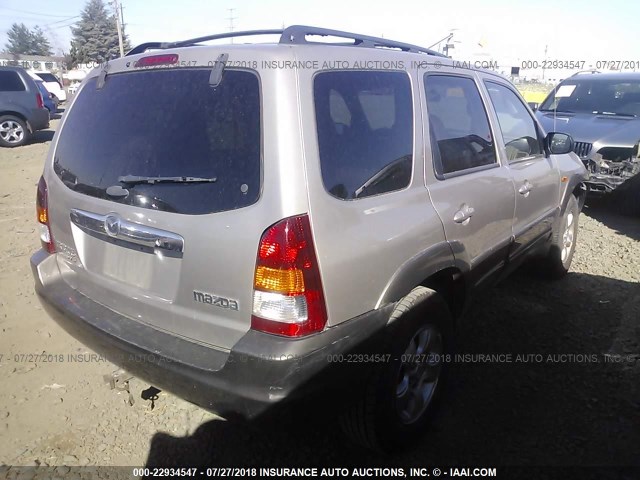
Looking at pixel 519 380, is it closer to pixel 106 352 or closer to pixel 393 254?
pixel 393 254

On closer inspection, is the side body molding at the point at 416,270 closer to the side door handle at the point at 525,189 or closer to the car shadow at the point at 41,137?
the side door handle at the point at 525,189

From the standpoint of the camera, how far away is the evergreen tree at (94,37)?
2142 inches

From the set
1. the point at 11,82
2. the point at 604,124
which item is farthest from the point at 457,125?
the point at 11,82

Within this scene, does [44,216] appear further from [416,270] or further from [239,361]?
[416,270]

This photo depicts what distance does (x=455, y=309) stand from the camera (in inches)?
107

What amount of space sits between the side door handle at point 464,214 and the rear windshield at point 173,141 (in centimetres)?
118

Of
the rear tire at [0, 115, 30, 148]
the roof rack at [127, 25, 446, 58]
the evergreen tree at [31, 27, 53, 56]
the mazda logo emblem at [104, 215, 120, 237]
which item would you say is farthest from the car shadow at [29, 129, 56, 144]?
the evergreen tree at [31, 27, 53, 56]

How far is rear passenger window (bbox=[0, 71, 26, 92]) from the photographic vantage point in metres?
12.1

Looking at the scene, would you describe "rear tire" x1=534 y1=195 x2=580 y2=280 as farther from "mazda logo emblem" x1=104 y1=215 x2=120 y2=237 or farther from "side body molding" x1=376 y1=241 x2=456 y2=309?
"mazda logo emblem" x1=104 y1=215 x2=120 y2=237

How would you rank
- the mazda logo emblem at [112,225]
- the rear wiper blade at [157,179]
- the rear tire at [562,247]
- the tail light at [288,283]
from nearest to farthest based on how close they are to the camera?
the tail light at [288,283], the rear wiper blade at [157,179], the mazda logo emblem at [112,225], the rear tire at [562,247]

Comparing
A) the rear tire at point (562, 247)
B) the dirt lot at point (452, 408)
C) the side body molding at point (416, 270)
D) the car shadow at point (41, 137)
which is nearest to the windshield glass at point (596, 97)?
the rear tire at point (562, 247)

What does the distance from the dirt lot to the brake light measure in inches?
62.6

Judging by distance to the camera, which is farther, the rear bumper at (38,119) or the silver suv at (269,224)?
the rear bumper at (38,119)

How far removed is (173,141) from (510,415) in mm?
2289
